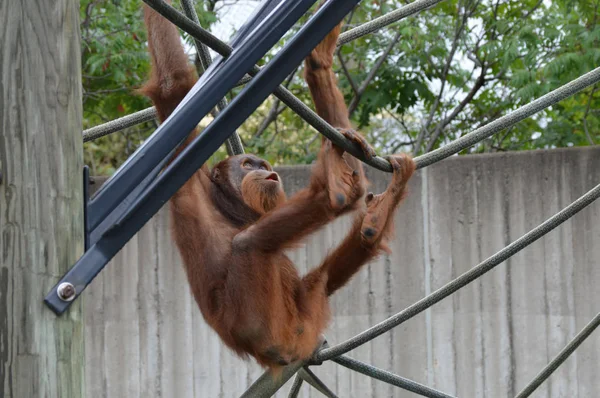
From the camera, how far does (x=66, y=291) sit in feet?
5.37

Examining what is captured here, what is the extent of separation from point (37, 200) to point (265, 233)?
3.94ft

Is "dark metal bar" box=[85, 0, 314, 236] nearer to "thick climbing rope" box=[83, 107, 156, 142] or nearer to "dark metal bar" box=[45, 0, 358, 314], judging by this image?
"dark metal bar" box=[45, 0, 358, 314]

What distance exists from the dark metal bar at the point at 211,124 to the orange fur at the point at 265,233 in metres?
0.70

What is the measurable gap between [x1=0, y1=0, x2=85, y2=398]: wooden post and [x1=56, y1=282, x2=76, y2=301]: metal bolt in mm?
21

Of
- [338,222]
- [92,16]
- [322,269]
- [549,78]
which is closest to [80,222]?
[322,269]

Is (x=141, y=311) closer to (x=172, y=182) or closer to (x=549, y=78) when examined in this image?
(x=549, y=78)

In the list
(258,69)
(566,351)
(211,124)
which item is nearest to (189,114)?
(211,124)

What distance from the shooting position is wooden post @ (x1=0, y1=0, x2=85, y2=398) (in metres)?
1.61

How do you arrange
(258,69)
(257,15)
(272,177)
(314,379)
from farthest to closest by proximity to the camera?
1. (314,379)
2. (272,177)
3. (257,15)
4. (258,69)

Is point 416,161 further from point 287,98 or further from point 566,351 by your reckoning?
point 566,351

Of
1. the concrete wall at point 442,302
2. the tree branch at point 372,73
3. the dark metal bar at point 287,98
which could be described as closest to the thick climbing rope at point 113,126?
the dark metal bar at point 287,98

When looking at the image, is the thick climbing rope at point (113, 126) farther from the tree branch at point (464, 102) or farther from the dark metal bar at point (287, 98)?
the tree branch at point (464, 102)

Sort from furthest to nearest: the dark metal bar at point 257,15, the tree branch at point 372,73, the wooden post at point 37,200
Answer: the tree branch at point 372,73
the dark metal bar at point 257,15
the wooden post at point 37,200

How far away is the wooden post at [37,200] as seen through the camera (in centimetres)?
161
